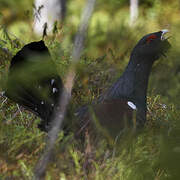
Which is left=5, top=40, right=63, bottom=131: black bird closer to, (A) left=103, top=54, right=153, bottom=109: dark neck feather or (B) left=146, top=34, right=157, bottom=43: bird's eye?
(A) left=103, top=54, right=153, bottom=109: dark neck feather

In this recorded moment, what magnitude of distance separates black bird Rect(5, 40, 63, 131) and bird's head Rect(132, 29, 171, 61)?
1.01 meters

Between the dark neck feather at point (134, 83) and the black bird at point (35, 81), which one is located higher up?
the black bird at point (35, 81)

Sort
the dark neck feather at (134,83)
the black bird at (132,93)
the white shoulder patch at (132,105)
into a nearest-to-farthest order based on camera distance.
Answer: the black bird at (132,93)
the white shoulder patch at (132,105)
the dark neck feather at (134,83)

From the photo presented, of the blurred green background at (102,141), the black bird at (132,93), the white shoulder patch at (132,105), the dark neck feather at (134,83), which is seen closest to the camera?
the blurred green background at (102,141)

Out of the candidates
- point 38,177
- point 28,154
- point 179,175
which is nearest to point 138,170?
point 179,175

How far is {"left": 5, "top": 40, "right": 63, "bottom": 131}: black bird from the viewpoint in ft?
7.44

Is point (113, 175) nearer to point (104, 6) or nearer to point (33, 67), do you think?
point (33, 67)

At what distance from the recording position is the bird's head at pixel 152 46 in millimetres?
3420

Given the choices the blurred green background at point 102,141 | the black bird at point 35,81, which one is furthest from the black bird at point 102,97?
A: the blurred green background at point 102,141

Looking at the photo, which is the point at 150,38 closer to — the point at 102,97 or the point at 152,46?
the point at 152,46

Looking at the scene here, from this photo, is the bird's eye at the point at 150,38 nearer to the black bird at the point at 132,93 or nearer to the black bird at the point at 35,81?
the black bird at the point at 132,93

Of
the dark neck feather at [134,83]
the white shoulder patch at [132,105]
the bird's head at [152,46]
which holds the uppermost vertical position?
the bird's head at [152,46]

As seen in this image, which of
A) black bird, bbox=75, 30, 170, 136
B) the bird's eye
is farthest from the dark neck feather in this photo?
the bird's eye

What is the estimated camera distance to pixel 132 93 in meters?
3.49
